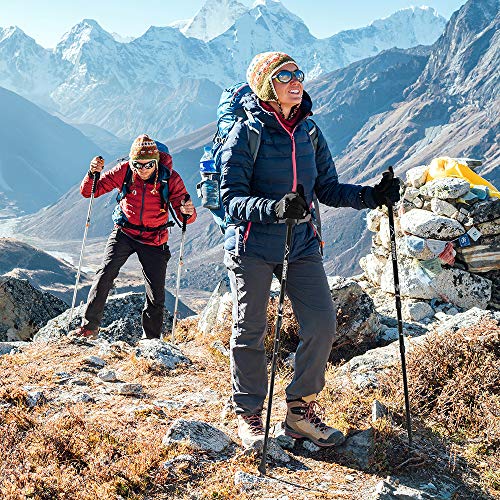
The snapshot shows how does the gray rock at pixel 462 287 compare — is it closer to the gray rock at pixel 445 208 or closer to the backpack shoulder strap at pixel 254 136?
the gray rock at pixel 445 208

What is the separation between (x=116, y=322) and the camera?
465 inches

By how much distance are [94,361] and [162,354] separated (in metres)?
1.02

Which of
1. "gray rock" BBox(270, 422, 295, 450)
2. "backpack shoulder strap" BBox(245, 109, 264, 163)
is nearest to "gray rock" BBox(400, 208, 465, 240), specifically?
"gray rock" BBox(270, 422, 295, 450)

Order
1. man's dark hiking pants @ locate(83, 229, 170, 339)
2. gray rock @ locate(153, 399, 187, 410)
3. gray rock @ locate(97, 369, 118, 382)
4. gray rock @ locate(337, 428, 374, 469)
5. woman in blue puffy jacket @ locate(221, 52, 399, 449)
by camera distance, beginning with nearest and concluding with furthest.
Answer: gray rock @ locate(337, 428, 374, 469)
woman in blue puffy jacket @ locate(221, 52, 399, 449)
gray rock @ locate(153, 399, 187, 410)
gray rock @ locate(97, 369, 118, 382)
man's dark hiking pants @ locate(83, 229, 170, 339)

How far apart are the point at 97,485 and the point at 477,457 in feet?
11.9

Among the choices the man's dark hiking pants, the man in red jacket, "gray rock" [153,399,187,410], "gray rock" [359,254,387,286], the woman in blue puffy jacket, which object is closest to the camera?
the woman in blue puffy jacket

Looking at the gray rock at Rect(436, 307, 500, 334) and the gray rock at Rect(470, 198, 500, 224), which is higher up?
the gray rock at Rect(470, 198, 500, 224)

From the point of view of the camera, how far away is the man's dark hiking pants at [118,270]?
9883mm

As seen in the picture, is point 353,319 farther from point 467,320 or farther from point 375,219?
point 375,219

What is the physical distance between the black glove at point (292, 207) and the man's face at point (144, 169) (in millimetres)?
5209

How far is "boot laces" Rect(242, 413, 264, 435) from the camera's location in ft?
17.7

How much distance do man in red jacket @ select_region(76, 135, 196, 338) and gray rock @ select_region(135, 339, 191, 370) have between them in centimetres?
162

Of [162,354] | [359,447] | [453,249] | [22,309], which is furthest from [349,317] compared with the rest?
[22,309]

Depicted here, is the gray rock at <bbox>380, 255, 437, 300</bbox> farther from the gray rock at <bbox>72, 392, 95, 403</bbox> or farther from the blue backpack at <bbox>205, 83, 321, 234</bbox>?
the gray rock at <bbox>72, 392, 95, 403</bbox>
